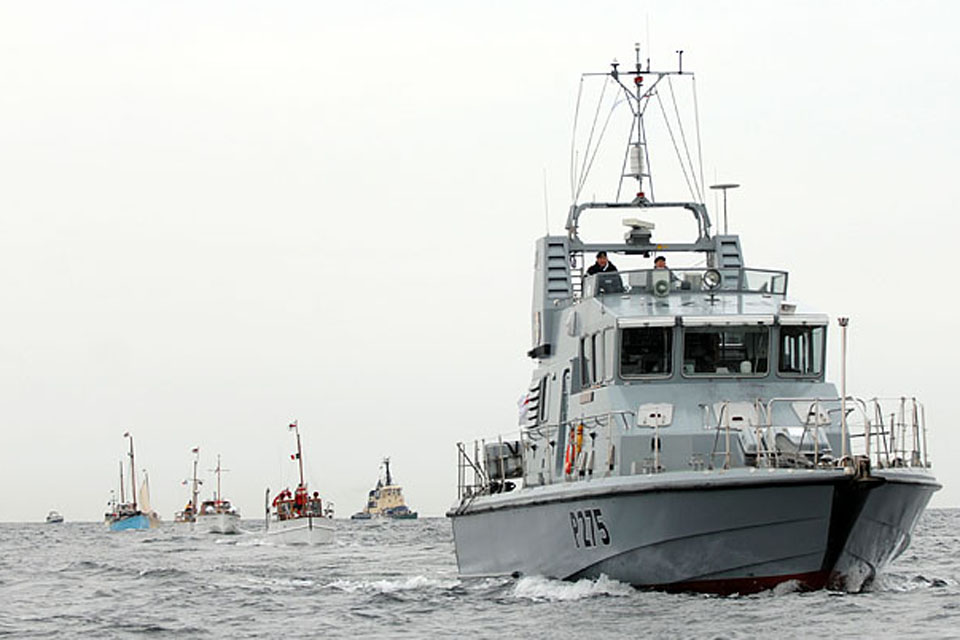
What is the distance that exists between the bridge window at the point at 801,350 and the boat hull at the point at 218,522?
2991 inches

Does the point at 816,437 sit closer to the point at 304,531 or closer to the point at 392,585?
the point at 392,585

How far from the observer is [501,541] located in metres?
22.8

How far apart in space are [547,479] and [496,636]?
588cm

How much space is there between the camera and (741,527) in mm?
17984

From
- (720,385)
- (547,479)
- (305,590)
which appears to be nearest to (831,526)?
(720,385)

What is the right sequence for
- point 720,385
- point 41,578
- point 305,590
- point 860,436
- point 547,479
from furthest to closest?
1. point 41,578
2. point 305,590
3. point 547,479
4. point 720,385
5. point 860,436

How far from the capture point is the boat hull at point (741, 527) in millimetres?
17688

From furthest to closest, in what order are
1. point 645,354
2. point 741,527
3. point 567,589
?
point 645,354
point 567,589
point 741,527

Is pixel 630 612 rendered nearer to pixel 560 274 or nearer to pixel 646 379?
pixel 646 379

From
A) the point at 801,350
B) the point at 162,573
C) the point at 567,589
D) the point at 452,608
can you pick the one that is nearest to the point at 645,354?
the point at 801,350

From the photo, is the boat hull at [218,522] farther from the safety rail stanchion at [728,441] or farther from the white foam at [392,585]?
the safety rail stanchion at [728,441]

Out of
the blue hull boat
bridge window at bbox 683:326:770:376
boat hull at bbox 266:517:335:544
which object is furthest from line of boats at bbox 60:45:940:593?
the blue hull boat

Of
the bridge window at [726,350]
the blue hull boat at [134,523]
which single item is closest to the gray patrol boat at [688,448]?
the bridge window at [726,350]

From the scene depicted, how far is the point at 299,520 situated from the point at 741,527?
44208mm
